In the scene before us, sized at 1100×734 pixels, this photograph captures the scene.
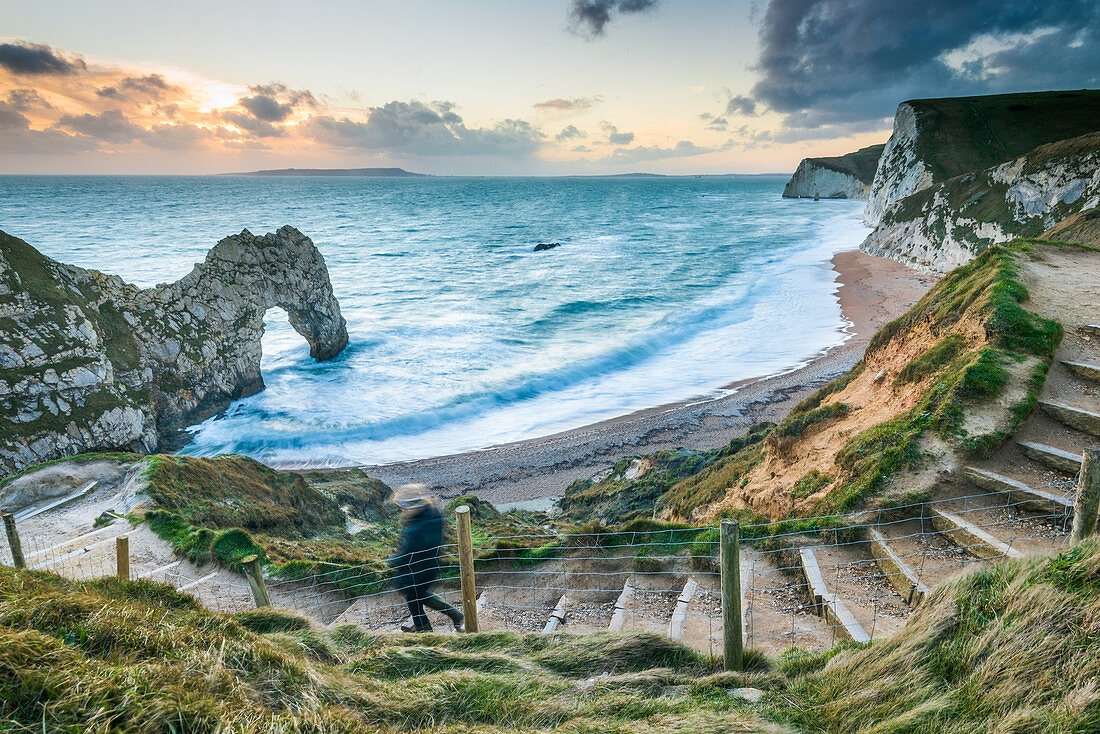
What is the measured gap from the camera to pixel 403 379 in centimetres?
2681

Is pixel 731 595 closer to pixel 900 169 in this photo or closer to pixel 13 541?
pixel 13 541

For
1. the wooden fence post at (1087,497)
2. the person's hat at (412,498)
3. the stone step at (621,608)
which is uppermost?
the wooden fence post at (1087,497)

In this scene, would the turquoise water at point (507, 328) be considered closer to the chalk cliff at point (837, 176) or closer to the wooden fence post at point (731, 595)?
the wooden fence post at point (731, 595)

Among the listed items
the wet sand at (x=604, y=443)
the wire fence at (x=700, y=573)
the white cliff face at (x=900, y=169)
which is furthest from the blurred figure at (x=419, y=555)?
the white cliff face at (x=900, y=169)

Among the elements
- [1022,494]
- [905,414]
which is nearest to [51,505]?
[905,414]

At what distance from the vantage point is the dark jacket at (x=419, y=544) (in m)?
6.33

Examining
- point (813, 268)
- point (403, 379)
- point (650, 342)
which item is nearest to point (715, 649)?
point (403, 379)

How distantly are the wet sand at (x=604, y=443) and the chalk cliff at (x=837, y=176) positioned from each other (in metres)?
109

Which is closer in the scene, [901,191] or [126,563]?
[126,563]

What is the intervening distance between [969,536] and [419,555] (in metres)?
6.28

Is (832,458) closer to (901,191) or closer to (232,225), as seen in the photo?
(901,191)

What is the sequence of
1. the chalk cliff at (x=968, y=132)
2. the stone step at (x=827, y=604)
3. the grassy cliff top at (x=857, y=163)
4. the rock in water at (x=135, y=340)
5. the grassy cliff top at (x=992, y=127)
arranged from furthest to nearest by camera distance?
the grassy cliff top at (x=857, y=163), the chalk cliff at (x=968, y=132), the grassy cliff top at (x=992, y=127), the rock in water at (x=135, y=340), the stone step at (x=827, y=604)

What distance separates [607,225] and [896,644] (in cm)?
8884

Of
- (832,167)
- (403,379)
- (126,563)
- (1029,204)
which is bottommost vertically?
(403,379)
